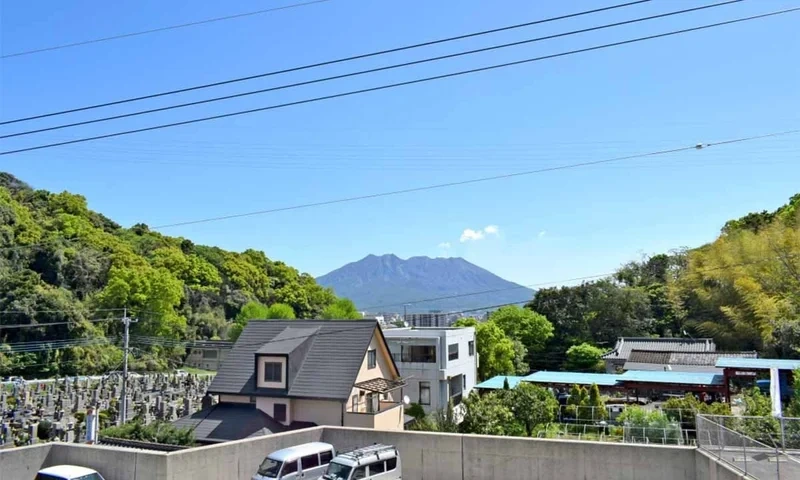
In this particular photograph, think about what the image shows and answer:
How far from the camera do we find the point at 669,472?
10.7m

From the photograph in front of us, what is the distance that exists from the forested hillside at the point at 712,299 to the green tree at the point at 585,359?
0.43 m

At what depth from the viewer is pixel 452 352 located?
34562 millimetres

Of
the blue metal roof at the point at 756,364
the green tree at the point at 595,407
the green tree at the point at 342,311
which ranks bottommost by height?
the green tree at the point at 595,407

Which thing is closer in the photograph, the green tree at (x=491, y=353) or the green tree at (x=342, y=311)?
the green tree at (x=491, y=353)

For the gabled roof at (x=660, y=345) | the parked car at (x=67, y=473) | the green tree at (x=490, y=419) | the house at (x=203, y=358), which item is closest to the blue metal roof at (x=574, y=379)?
the gabled roof at (x=660, y=345)

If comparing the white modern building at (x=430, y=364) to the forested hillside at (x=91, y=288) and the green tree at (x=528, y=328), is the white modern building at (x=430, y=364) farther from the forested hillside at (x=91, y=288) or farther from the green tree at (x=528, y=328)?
the forested hillside at (x=91, y=288)

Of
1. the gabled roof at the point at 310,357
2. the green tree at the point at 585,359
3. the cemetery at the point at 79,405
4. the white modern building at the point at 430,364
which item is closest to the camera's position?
the gabled roof at the point at 310,357

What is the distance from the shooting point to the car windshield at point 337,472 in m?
11.2

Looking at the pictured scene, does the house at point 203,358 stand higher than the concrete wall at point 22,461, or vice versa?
the concrete wall at point 22,461

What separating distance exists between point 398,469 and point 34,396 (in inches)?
1282

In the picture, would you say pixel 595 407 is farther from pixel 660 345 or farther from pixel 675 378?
pixel 660 345

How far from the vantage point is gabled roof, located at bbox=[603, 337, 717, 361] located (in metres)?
40.8

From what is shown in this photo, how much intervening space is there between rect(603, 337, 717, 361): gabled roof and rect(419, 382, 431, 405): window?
17532mm

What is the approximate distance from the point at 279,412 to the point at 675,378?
2223 centimetres
